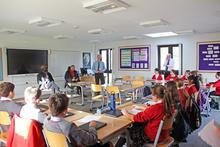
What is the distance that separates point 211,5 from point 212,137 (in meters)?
3.38

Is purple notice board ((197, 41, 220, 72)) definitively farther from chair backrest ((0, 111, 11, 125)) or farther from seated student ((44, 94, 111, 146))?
chair backrest ((0, 111, 11, 125))

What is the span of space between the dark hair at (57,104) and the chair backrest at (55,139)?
0.53 feet

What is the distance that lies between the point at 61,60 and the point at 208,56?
607 centimetres

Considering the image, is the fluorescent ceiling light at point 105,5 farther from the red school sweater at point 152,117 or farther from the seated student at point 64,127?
the seated student at point 64,127

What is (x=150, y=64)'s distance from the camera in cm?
857

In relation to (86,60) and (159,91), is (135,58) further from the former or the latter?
(159,91)

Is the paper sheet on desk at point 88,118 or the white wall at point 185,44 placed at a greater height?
the white wall at point 185,44

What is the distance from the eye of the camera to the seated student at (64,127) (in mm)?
1538

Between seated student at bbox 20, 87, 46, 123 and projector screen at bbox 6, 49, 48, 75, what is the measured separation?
5767mm

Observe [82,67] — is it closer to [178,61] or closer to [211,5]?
[178,61]

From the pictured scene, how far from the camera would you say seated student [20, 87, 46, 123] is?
1.88 metres

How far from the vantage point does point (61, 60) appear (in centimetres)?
884

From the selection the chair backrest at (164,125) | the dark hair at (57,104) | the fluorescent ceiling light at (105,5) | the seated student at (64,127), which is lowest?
the chair backrest at (164,125)

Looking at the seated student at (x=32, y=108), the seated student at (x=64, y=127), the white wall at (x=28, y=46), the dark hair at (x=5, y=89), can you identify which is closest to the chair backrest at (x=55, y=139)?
the seated student at (x=64, y=127)
